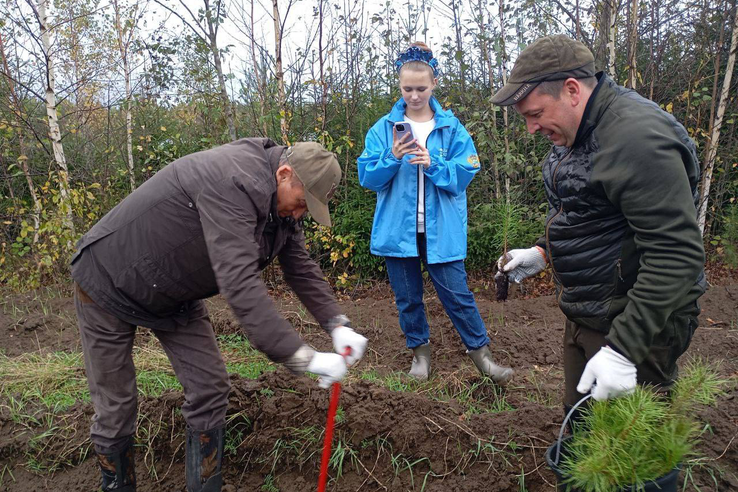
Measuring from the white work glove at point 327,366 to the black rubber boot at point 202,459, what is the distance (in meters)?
0.81

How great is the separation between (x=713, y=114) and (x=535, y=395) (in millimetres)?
4942

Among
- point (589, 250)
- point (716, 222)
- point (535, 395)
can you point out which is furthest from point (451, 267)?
point (716, 222)

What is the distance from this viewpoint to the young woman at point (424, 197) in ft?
12.0

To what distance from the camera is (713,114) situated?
21.5 feet

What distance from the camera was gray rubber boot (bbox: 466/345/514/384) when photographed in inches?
144

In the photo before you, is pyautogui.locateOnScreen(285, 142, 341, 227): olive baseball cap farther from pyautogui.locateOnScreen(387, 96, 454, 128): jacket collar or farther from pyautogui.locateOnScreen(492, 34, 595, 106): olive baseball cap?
pyautogui.locateOnScreen(387, 96, 454, 128): jacket collar

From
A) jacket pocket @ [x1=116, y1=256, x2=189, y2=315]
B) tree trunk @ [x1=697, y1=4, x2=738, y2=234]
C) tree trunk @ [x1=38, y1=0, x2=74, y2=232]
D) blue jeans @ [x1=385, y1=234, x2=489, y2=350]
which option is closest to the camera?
jacket pocket @ [x1=116, y1=256, x2=189, y2=315]

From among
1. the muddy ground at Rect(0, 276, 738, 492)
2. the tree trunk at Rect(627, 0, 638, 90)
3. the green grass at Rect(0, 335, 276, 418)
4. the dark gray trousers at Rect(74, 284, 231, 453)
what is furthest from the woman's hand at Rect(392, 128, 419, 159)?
the tree trunk at Rect(627, 0, 638, 90)

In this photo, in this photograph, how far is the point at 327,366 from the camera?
223 cm

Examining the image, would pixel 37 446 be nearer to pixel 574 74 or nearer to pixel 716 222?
pixel 574 74

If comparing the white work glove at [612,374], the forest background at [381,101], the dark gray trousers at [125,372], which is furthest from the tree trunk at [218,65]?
the white work glove at [612,374]

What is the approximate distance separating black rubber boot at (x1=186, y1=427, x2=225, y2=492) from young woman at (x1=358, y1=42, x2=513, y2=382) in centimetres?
164

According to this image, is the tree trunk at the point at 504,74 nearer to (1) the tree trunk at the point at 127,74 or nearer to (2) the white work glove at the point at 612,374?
(2) the white work glove at the point at 612,374

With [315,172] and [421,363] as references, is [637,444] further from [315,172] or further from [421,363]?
[421,363]
